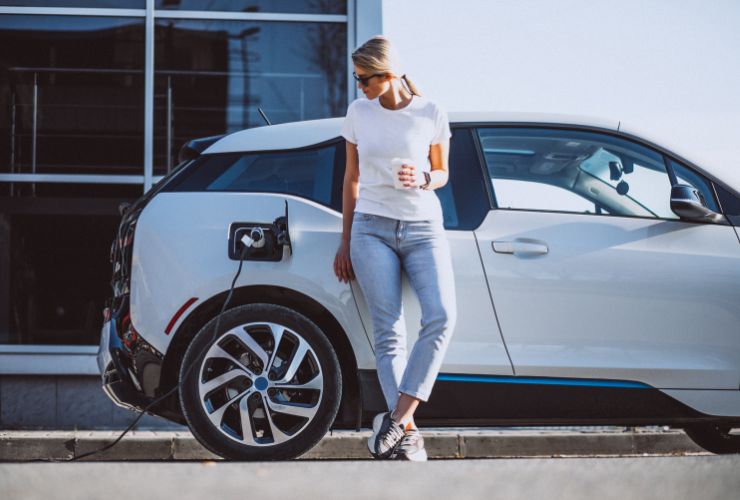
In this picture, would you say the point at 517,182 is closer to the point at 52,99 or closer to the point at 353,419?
the point at 353,419

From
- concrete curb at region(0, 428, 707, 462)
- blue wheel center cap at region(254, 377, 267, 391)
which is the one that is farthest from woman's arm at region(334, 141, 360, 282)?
concrete curb at region(0, 428, 707, 462)

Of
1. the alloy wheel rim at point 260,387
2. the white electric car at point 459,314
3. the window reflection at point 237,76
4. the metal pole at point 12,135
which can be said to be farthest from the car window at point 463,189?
the metal pole at point 12,135

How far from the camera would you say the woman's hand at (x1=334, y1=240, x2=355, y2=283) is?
4395 millimetres

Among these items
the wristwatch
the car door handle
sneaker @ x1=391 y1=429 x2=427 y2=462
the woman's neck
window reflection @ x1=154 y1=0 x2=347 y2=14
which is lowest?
sneaker @ x1=391 y1=429 x2=427 y2=462

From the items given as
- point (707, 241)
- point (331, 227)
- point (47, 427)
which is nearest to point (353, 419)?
point (331, 227)

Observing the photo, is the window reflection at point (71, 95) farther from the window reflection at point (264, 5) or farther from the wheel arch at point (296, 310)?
the wheel arch at point (296, 310)

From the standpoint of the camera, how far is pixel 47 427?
314 inches

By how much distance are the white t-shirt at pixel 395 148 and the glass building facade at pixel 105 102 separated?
4484 mm

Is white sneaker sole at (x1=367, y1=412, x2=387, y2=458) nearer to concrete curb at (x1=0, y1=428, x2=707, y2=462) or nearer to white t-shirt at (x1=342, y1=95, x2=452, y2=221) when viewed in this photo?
white t-shirt at (x1=342, y1=95, x2=452, y2=221)

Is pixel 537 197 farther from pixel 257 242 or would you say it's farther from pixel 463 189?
pixel 257 242

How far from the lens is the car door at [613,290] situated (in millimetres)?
4426

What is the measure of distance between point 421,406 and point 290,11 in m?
5.29

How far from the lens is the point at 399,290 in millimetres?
4281

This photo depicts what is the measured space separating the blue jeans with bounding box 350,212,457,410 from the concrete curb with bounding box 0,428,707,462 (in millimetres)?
2162
